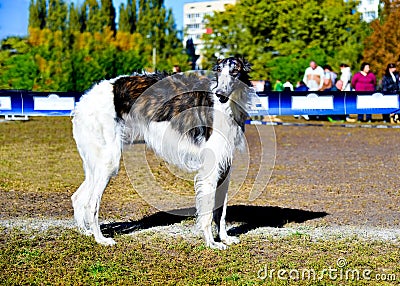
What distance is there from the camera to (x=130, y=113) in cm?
768

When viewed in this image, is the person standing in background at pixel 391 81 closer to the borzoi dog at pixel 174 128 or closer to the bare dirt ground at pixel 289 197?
the bare dirt ground at pixel 289 197

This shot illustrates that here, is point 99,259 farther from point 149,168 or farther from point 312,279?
point 149,168

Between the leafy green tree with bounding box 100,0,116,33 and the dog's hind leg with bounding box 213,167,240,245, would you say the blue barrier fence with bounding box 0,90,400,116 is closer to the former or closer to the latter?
the dog's hind leg with bounding box 213,167,240,245

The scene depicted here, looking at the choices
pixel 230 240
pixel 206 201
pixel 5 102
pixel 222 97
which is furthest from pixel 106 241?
pixel 5 102

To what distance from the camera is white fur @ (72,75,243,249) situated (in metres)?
7.39

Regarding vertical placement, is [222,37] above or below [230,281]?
above

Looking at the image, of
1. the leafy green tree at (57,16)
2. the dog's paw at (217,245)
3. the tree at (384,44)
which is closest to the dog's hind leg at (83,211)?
the dog's paw at (217,245)

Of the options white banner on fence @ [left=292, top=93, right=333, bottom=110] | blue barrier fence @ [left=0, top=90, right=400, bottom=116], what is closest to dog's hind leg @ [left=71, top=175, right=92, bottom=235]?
blue barrier fence @ [left=0, top=90, right=400, bottom=116]

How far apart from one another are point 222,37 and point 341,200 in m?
54.5

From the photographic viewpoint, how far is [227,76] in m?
7.20

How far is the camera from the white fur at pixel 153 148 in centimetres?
739

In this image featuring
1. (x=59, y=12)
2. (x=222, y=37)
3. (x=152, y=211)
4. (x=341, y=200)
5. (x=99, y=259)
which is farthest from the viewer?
(x=59, y=12)

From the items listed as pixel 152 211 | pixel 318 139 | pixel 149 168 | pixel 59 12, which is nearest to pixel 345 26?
pixel 59 12

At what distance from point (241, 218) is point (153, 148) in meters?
1.87
